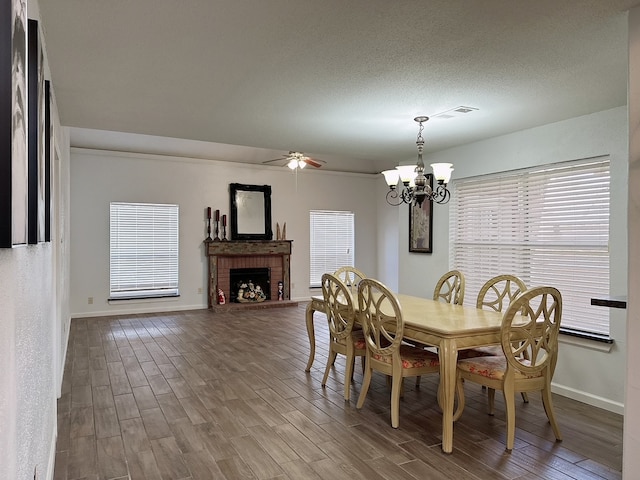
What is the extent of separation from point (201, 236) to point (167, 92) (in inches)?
205

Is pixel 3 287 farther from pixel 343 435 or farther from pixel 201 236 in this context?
pixel 201 236

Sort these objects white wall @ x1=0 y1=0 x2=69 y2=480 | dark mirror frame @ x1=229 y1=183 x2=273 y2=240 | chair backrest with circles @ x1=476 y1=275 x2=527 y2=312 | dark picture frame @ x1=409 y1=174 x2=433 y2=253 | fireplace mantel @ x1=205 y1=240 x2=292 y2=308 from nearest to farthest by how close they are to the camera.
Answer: white wall @ x1=0 y1=0 x2=69 y2=480 < chair backrest with circles @ x1=476 y1=275 x2=527 y2=312 < dark picture frame @ x1=409 y1=174 x2=433 y2=253 < fireplace mantel @ x1=205 y1=240 x2=292 y2=308 < dark mirror frame @ x1=229 y1=183 x2=273 y2=240

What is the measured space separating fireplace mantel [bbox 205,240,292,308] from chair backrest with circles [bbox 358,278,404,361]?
5174mm

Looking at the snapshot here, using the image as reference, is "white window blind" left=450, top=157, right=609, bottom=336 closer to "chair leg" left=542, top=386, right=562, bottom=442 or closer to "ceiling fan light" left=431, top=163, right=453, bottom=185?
Answer: "chair leg" left=542, top=386, right=562, bottom=442

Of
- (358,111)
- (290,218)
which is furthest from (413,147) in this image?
(290,218)

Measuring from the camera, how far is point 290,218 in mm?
9273

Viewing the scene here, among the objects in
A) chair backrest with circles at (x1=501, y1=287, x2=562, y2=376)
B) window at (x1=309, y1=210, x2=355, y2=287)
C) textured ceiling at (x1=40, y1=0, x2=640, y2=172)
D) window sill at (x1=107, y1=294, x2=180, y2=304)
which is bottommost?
window sill at (x1=107, y1=294, x2=180, y2=304)

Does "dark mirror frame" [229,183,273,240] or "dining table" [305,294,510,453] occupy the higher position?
"dark mirror frame" [229,183,273,240]

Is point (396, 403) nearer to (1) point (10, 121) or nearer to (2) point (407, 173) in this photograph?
(2) point (407, 173)

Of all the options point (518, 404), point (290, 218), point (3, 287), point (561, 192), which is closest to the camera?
point (3, 287)

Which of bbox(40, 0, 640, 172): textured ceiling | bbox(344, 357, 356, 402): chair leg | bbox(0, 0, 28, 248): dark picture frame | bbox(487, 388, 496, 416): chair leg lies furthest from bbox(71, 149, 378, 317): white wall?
bbox(0, 0, 28, 248): dark picture frame

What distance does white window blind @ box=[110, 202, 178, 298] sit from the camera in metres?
7.68

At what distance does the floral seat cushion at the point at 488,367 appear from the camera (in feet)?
9.70

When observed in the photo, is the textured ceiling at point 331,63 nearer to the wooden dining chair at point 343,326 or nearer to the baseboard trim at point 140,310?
the wooden dining chair at point 343,326
